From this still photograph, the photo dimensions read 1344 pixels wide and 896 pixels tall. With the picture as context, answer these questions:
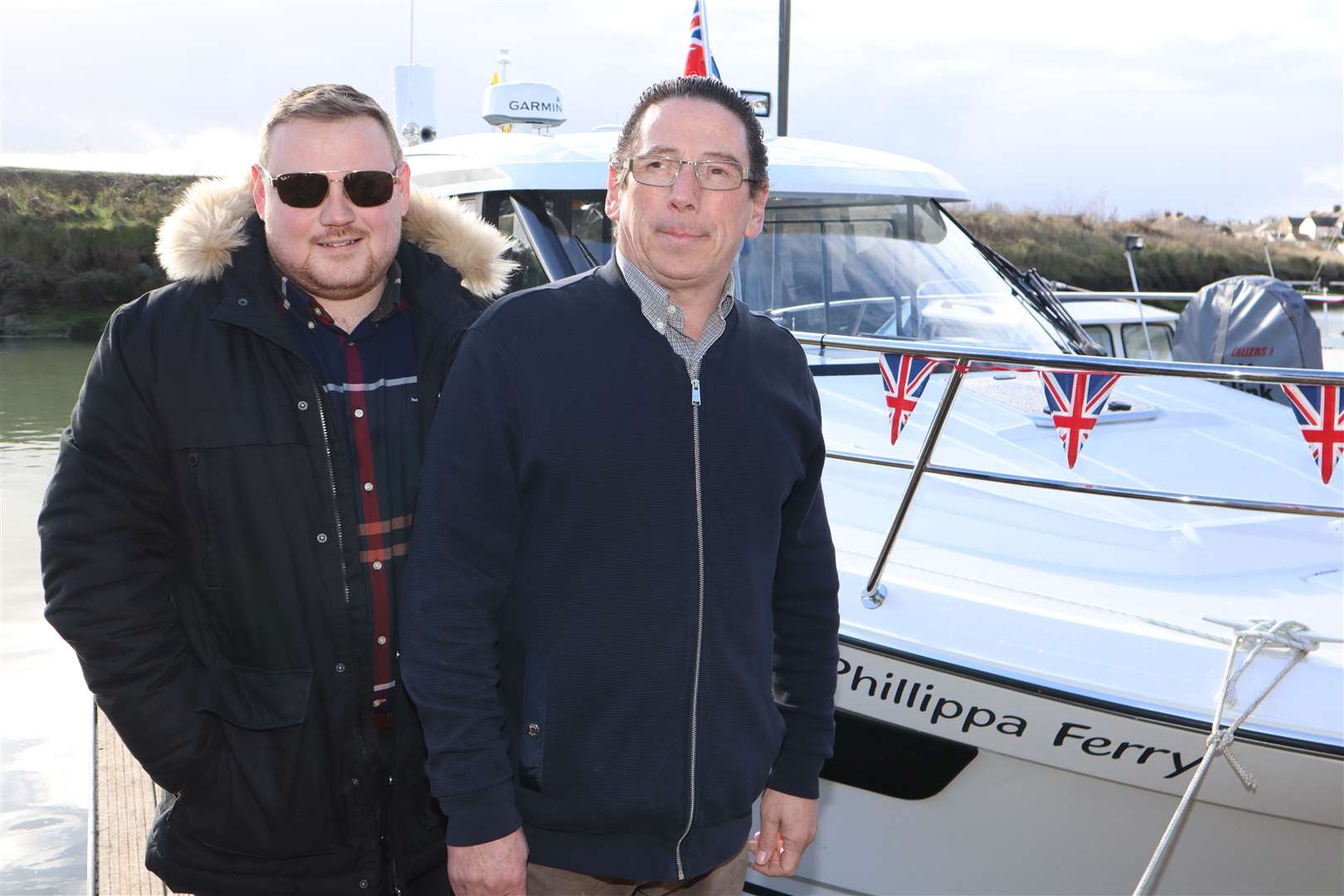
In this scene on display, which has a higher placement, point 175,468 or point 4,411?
point 175,468

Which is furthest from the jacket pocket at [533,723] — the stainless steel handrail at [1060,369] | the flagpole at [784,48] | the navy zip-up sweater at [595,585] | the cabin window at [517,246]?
the flagpole at [784,48]

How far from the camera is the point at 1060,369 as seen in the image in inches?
113

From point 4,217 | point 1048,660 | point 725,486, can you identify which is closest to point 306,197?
point 725,486

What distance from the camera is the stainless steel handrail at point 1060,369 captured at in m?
2.76

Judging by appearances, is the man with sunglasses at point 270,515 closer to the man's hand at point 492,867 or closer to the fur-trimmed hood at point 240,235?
the fur-trimmed hood at point 240,235

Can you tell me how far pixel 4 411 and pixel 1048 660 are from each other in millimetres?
11866

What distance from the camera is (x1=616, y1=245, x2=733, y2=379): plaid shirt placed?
1872mm

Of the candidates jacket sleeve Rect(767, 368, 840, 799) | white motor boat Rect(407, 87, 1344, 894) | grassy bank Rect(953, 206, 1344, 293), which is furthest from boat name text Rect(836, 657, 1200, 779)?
grassy bank Rect(953, 206, 1344, 293)

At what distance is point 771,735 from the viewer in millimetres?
1984

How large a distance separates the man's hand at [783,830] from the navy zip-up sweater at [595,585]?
17 cm

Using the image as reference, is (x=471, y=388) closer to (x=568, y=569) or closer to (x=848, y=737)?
(x=568, y=569)

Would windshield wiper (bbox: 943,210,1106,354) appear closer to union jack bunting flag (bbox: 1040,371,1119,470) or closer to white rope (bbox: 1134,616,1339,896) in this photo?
union jack bunting flag (bbox: 1040,371,1119,470)

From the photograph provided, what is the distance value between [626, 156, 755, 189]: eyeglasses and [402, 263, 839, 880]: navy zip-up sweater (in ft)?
0.55

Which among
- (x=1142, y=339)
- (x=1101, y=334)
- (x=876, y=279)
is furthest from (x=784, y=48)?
(x=876, y=279)
